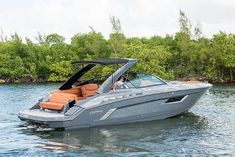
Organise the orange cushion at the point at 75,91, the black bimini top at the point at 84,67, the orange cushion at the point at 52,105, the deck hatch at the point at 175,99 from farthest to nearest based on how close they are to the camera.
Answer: the orange cushion at the point at 75,91 → the deck hatch at the point at 175,99 → the black bimini top at the point at 84,67 → the orange cushion at the point at 52,105

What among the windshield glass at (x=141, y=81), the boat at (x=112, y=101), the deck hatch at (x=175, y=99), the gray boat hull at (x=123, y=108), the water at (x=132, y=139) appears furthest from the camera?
the deck hatch at (x=175, y=99)

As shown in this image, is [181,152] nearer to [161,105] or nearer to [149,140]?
[149,140]

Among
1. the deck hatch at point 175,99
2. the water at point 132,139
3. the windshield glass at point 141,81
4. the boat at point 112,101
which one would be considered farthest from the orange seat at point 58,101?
the deck hatch at point 175,99

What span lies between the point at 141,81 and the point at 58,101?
3.37 meters

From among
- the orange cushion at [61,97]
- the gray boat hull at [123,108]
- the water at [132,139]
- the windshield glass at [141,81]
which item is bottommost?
the water at [132,139]

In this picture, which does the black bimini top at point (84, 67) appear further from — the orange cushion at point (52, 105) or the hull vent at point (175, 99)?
the hull vent at point (175, 99)

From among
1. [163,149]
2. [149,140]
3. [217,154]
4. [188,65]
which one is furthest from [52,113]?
[188,65]

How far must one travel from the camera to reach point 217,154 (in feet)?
39.5

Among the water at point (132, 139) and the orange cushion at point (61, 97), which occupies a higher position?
the orange cushion at point (61, 97)

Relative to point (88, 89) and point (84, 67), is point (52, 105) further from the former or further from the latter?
point (84, 67)

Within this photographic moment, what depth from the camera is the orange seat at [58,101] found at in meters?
16.5

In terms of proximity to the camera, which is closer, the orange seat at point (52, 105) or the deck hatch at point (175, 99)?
the orange seat at point (52, 105)

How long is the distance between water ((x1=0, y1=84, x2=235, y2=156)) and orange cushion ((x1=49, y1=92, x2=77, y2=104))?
4.08 feet

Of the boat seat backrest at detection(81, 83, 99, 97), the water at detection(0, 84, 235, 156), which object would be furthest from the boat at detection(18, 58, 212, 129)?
the water at detection(0, 84, 235, 156)
